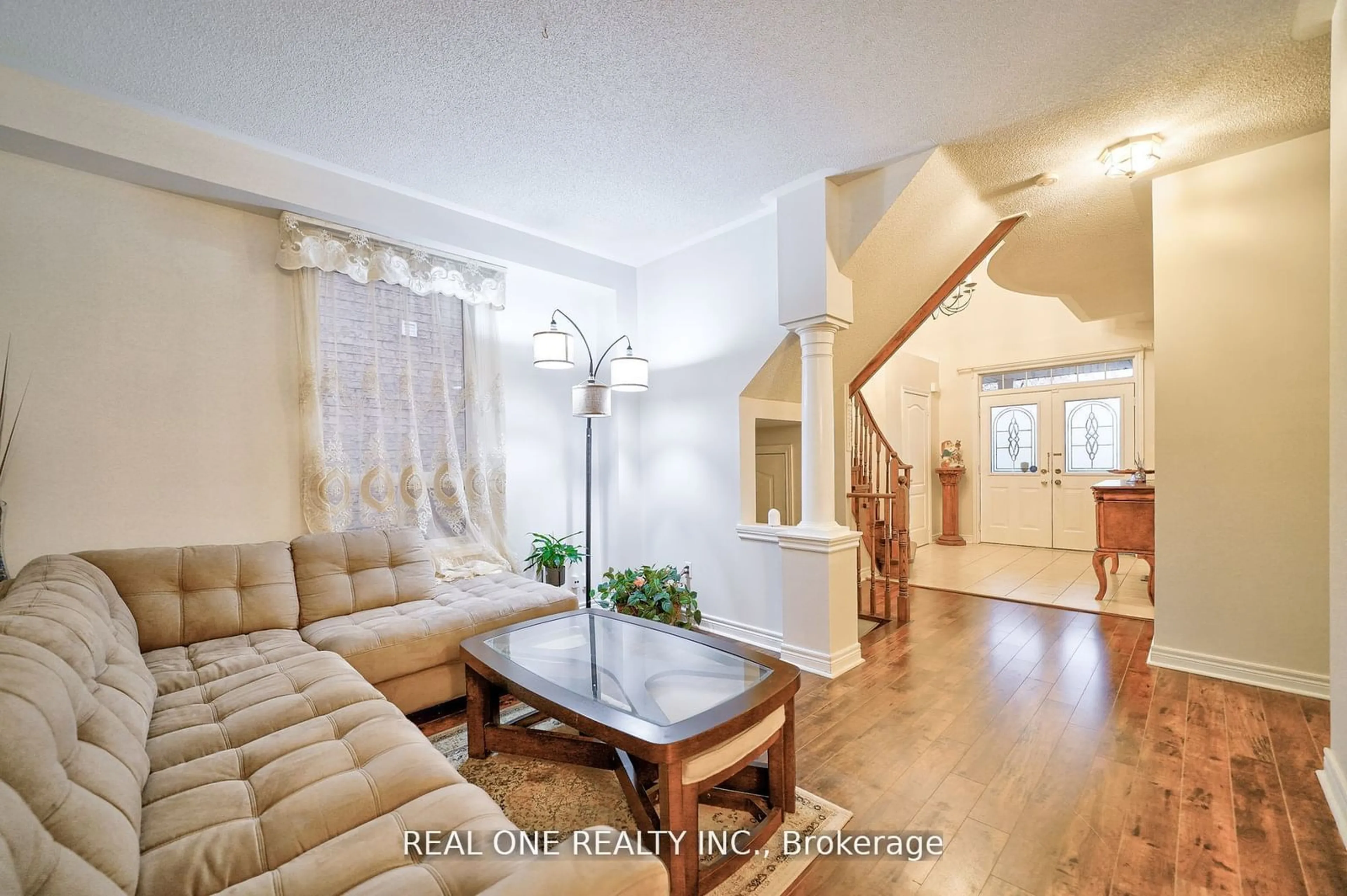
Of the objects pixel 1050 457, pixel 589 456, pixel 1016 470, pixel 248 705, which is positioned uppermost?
pixel 589 456

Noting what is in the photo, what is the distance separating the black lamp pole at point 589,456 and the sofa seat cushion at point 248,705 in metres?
1.75

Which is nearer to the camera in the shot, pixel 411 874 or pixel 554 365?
pixel 411 874

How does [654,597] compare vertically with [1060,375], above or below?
below

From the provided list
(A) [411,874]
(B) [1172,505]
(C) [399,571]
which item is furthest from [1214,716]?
(C) [399,571]

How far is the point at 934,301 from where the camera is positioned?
369 cm

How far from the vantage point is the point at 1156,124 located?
8.08 ft

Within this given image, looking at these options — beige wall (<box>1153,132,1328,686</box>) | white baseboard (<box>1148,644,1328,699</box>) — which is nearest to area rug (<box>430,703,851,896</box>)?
white baseboard (<box>1148,644,1328,699</box>)

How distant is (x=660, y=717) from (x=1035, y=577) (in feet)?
15.8

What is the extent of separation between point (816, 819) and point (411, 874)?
1.26m

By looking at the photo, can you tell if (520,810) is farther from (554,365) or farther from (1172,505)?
(1172,505)

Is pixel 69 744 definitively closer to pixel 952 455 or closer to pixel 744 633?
pixel 744 633

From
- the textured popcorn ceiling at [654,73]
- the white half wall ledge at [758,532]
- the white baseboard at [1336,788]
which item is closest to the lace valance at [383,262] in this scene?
the textured popcorn ceiling at [654,73]

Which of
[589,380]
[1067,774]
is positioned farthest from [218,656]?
[1067,774]

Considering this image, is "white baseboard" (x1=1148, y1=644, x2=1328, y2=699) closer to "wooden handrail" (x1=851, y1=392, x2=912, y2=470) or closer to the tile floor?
the tile floor
